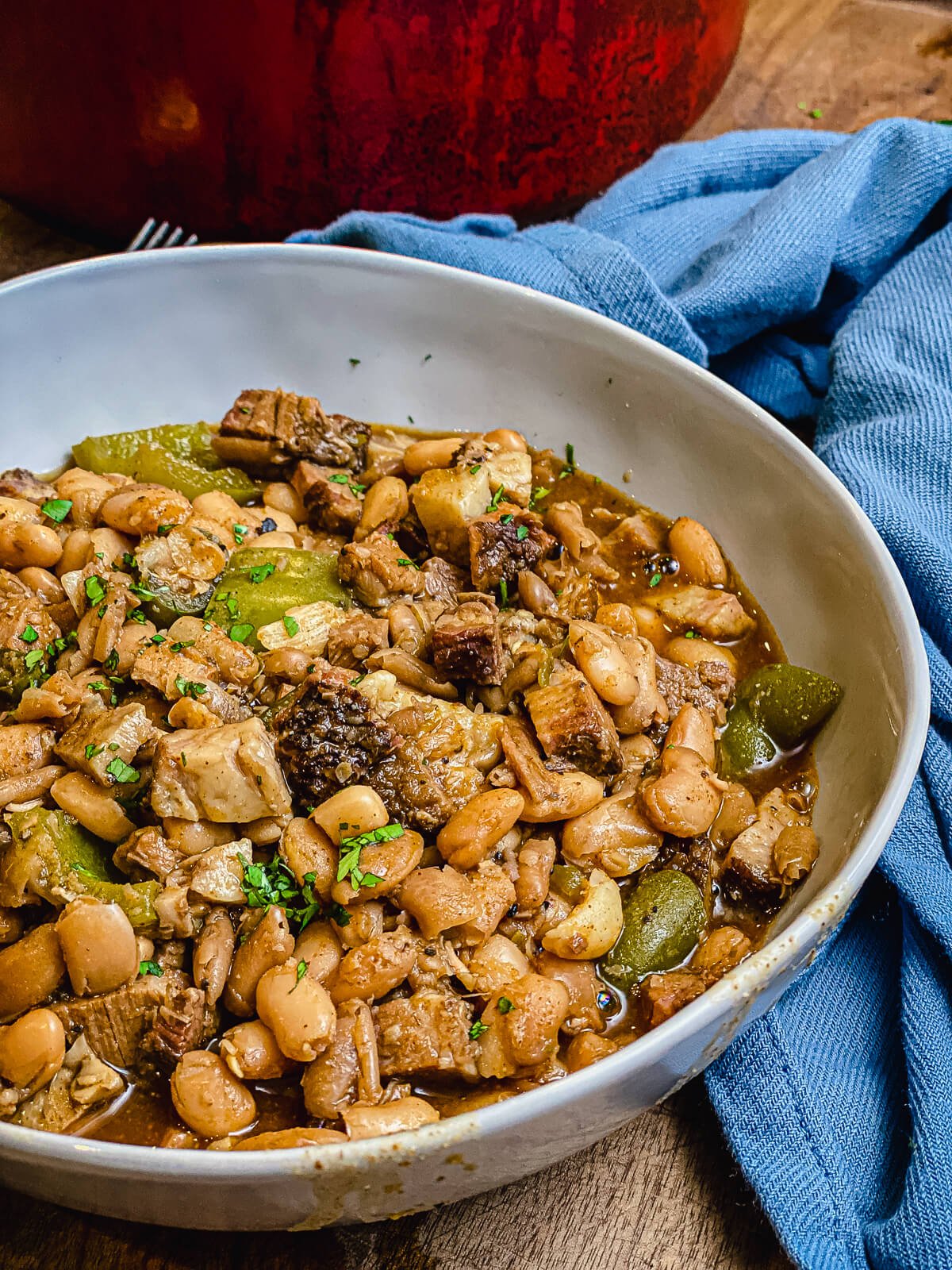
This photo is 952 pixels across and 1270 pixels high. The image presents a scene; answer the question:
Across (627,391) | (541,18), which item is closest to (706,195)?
(541,18)

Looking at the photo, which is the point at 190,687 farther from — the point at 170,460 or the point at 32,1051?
the point at 170,460

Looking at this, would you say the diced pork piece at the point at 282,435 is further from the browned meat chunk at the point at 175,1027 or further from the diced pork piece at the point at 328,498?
the browned meat chunk at the point at 175,1027

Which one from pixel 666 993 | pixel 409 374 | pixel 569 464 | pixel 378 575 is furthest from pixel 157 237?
pixel 666 993

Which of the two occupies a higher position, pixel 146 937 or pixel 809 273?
pixel 809 273

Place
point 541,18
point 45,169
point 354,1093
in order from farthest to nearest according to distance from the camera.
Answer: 1. point 45,169
2. point 541,18
3. point 354,1093

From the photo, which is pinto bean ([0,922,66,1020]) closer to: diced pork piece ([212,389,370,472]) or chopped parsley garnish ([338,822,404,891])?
chopped parsley garnish ([338,822,404,891])

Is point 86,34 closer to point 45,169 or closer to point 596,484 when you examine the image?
point 45,169

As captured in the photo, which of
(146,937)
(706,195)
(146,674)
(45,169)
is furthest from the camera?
(706,195)
